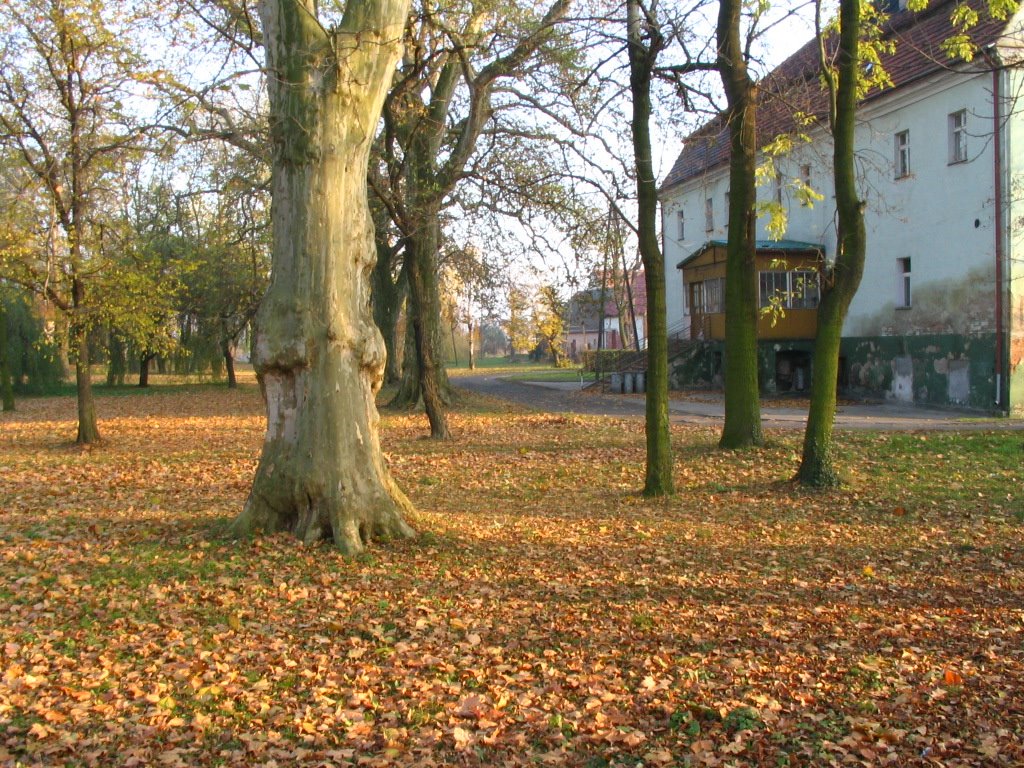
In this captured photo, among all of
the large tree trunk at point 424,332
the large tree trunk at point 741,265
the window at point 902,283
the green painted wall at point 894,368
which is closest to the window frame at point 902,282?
the window at point 902,283

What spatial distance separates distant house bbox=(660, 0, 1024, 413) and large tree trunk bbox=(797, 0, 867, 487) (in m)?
5.28

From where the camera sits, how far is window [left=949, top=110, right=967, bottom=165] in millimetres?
22625

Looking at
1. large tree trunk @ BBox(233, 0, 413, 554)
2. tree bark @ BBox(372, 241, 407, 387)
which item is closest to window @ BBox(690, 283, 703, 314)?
tree bark @ BBox(372, 241, 407, 387)

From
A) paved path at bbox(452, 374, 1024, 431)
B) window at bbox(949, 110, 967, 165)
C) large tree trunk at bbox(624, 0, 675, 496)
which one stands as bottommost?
paved path at bbox(452, 374, 1024, 431)

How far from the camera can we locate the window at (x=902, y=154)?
24.7 metres

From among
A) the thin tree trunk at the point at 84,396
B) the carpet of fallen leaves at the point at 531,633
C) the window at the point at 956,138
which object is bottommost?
the carpet of fallen leaves at the point at 531,633

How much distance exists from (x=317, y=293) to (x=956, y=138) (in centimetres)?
2089

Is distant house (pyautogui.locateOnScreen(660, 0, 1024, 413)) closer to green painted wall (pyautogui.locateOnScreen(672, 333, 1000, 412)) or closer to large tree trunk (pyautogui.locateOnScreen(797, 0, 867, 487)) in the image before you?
green painted wall (pyautogui.locateOnScreen(672, 333, 1000, 412))

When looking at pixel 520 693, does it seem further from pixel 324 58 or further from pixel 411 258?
pixel 411 258

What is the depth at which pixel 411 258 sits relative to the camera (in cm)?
1672

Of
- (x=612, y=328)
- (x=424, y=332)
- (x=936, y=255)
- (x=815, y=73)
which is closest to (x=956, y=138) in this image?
(x=936, y=255)

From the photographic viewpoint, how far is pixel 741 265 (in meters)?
14.0

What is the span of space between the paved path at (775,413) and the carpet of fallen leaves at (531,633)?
7.44m

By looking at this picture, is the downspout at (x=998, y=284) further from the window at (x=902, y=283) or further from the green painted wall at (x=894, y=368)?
the window at (x=902, y=283)
